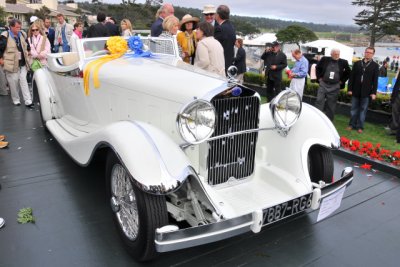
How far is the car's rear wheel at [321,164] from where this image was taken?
3484 millimetres

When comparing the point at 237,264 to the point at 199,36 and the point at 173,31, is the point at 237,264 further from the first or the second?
the point at 173,31

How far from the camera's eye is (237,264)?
2.77 meters

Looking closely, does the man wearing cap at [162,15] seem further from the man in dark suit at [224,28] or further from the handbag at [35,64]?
the handbag at [35,64]

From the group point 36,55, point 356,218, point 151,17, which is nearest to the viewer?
point 356,218

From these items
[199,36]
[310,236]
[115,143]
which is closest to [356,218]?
[310,236]

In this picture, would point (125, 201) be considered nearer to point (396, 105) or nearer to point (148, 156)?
point (148, 156)

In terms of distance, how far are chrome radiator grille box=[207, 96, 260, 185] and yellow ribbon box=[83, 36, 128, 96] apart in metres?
1.73

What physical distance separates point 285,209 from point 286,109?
3.37 ft

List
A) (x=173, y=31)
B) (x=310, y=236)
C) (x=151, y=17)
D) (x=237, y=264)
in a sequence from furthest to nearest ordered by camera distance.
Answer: (x=151, y=17)
(x=173, y=31)
(x=310, y=236)
(x=237, y=264)

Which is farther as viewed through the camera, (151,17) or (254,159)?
(151,17)

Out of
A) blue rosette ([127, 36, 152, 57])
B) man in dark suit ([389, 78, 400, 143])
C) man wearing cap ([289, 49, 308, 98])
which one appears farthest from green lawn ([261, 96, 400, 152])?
blue rosette ([127, 36, 152, 57])

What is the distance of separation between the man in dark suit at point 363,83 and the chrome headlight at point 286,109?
4005 mm

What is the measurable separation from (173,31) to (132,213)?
10.3 ft

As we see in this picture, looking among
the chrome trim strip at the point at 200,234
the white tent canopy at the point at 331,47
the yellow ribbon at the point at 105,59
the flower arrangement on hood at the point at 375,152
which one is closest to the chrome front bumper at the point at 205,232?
the chrome trim strip at the point at 200,234
